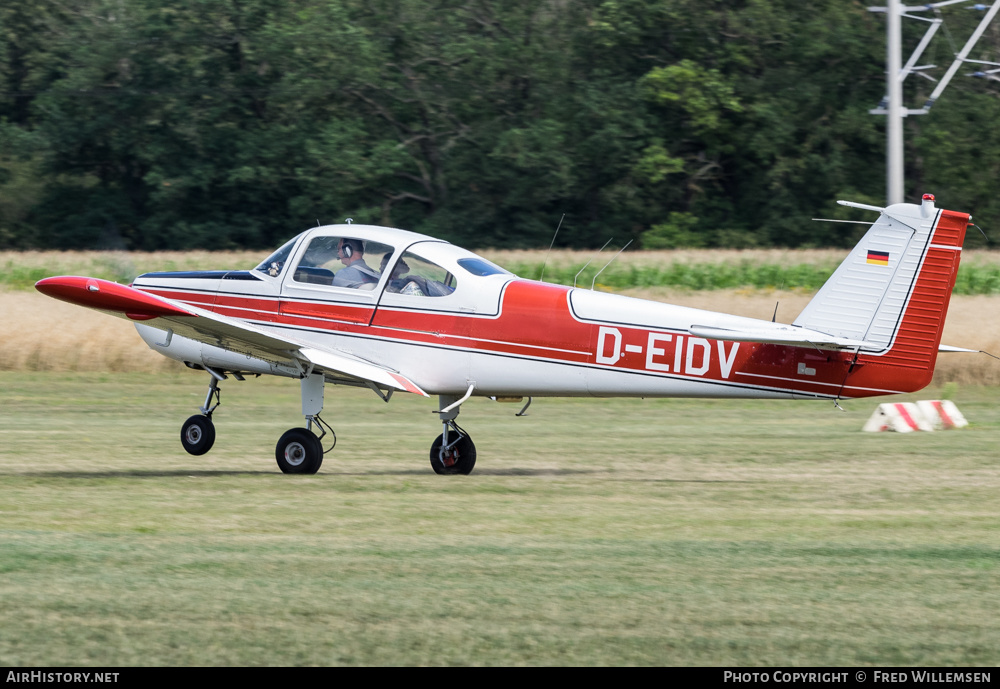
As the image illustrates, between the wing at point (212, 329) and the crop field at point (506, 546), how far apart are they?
1018mm

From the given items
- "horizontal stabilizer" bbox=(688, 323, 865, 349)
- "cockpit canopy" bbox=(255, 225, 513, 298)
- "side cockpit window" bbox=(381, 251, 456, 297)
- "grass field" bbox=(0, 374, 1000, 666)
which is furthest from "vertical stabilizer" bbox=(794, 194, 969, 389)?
"side cockpit window" bbox=(381, 251, 456, 297)

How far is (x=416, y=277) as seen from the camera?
1155cm

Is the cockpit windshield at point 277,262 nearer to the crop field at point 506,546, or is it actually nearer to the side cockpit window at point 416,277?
the side cockpit window at point 416,277

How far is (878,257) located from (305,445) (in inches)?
207

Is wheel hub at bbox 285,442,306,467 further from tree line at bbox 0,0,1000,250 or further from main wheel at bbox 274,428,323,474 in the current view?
tree line at bbox 0,0,1000,250

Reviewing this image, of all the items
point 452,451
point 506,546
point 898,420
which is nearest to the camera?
point 506,546

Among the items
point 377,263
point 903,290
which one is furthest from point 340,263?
point 903,290

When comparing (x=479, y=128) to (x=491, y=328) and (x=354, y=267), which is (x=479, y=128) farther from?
(x=491, y=328)

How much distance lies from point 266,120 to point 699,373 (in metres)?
45.0

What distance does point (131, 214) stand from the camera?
5325 centimetres

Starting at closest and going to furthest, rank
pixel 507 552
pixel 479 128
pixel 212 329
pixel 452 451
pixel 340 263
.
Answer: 1. pixel 507 552
2. pixel 212 329
3. pixel 340 263
4. pixel 452 451
5. pixel 479 128

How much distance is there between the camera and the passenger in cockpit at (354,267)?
11680mm

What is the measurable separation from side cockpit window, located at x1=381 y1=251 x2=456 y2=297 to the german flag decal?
12.0 feet
